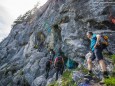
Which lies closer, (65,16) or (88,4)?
(88,4)

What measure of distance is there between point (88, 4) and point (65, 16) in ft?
11.6

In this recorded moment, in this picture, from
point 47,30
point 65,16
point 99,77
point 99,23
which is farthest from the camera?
point 47,30

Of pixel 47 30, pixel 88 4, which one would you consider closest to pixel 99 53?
pixel 88 4

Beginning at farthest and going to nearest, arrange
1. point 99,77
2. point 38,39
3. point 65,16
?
point 38,39
point 65,16
point 99,77

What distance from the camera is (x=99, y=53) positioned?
35.8ft

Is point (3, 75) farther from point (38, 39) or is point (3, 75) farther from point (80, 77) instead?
point (80, 77)

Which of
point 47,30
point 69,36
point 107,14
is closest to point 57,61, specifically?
point 69,36

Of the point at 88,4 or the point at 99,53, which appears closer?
the point at 99,53

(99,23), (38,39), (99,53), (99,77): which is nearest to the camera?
(99,53)

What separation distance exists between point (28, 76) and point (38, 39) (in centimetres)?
886

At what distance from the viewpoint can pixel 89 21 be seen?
2045 cm

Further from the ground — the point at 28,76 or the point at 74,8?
the point at 74,8

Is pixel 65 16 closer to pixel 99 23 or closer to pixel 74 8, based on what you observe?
pixel 74 8

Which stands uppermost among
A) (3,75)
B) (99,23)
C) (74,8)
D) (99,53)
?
(74,8)
